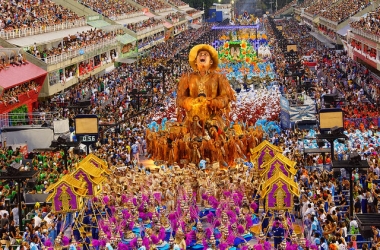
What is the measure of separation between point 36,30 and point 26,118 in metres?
14.0

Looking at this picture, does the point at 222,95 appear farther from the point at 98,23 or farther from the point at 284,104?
the point at 98,23

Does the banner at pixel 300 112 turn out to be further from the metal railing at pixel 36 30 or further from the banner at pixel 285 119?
the metal railing at pixel 36 30

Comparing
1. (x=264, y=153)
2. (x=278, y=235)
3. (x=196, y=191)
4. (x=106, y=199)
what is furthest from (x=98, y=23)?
(x=278, y=235)

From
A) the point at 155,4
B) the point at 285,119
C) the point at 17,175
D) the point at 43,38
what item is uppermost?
the point at 155,4

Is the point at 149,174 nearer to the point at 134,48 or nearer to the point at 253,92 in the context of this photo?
the point at 253,92

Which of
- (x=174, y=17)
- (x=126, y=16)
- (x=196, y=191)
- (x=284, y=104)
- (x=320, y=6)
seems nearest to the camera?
(x=196, y=191)

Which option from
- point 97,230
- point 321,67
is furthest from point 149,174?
point 321,67

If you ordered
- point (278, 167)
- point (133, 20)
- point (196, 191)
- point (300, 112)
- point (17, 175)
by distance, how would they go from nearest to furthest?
point (278, 167) → point (17, 175) → point (196, 191) → point (300, 112) → point (133, 20)

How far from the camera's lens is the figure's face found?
33344 mm

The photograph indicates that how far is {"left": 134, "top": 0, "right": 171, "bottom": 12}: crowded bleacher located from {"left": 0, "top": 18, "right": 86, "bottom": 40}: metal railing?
149ft

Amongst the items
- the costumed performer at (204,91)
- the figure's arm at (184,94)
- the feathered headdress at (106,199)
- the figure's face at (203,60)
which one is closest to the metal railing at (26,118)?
the figure's arm at (184,94)

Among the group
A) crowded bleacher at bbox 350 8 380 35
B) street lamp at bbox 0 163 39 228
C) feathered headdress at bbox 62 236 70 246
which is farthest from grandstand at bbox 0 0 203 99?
crowded bleacher at bbox 350 8 380 35

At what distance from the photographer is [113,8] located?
95125mm

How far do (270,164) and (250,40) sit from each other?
7093 cm
